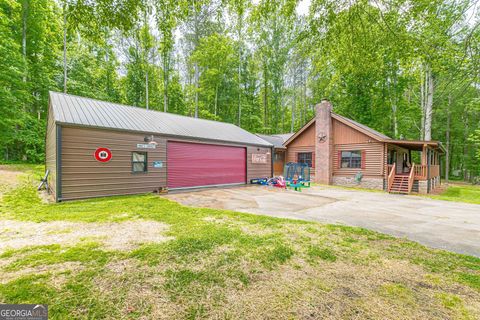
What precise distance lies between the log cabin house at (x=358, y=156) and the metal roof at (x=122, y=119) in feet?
23.3

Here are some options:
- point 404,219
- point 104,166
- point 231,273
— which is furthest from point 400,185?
point 104,166

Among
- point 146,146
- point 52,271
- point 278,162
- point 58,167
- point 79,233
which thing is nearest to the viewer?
point 52,271

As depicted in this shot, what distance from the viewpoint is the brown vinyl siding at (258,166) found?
45.7 feet

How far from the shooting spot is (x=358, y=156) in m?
15.2

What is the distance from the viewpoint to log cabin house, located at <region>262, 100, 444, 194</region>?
1286cm

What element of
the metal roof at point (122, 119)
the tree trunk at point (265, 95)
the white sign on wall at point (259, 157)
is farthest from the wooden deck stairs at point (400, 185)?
the tree trunk at point (265, 95)

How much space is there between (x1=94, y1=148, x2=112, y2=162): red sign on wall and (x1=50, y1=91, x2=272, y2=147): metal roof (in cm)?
92

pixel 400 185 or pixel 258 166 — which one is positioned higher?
pixel 258 166

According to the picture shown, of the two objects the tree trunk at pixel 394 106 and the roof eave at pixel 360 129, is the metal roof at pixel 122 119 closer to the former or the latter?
the roof eave at pixel 360 129

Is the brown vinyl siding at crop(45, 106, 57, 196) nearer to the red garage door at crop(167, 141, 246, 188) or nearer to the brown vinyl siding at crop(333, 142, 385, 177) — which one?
the red garage door at crop(167, 141, 246, 188)

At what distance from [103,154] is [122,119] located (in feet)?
6.89

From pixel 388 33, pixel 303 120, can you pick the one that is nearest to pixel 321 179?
pixel 388 33

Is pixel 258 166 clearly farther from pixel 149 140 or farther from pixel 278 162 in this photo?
pixel 149 140

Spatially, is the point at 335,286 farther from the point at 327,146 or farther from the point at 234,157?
the point at 327,146
